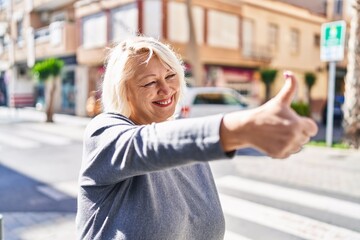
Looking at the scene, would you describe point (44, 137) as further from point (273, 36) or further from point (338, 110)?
point (273, 36)

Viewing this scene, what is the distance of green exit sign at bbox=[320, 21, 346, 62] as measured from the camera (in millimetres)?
10540

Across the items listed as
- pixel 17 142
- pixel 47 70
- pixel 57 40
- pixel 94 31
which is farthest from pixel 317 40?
pixel 17 142

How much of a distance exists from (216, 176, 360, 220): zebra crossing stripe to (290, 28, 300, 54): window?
20.4m

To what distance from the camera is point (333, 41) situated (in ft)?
35.4

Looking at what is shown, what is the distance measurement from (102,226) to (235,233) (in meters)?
3.29

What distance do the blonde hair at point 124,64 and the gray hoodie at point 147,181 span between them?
0.31 ft

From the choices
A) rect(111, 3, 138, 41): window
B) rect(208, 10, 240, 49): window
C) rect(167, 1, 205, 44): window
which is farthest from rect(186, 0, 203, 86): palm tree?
rect(208, 10, 240, 49): window

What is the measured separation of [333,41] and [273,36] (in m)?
13.6

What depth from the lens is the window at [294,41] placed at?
2519 centimetres

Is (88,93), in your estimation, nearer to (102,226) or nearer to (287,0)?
(287,0)

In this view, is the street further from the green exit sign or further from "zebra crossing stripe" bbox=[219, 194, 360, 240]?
the green exit sign

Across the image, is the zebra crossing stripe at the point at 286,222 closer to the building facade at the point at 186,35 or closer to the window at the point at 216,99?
the window at the point at 216,99

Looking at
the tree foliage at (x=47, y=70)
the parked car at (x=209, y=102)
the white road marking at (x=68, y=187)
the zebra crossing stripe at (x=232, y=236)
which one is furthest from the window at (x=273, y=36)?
the zebra crossing stripe at (x=232, y=236)

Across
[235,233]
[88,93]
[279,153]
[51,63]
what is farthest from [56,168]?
[88,93]
